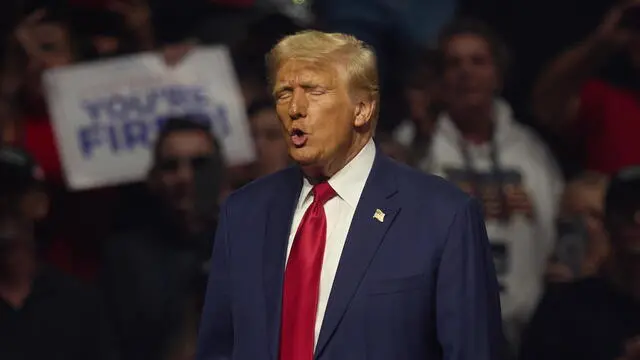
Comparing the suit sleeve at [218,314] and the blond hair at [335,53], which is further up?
the blond hair at [335,53]

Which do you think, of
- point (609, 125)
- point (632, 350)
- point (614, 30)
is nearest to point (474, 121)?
point (609, 125)

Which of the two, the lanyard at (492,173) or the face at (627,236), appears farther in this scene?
the lanyard at (492,173)

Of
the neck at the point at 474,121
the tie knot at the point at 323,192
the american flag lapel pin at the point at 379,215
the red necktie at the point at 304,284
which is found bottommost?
the neck at the point at 474,121

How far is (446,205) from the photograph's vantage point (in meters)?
2.12

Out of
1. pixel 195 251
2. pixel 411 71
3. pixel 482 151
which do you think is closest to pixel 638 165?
pixel 482 151

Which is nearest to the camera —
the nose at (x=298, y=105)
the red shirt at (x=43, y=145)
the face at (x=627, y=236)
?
the nose at (x=298, y=105)

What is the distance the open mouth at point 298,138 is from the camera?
2072 millimetres

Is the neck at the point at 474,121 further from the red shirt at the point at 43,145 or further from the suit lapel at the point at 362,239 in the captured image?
the suit lapel at the point at 362,239

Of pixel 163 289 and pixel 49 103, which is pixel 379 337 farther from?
pixel 49 103

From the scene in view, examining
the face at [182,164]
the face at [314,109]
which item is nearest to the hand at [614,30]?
the face at [182,164]

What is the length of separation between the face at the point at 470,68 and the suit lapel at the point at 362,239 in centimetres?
188

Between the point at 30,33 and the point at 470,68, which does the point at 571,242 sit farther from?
the point at 30,33

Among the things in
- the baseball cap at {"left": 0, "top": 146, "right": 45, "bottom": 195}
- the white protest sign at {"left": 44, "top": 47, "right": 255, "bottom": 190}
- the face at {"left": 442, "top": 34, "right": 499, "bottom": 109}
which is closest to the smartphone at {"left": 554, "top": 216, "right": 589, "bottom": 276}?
the face at {"left": 442, "top": 34, "right": 499, "bottom": 109}

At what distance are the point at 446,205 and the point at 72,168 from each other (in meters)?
1.99
